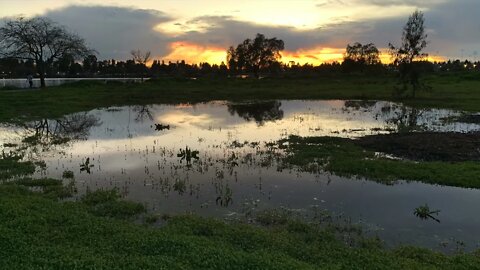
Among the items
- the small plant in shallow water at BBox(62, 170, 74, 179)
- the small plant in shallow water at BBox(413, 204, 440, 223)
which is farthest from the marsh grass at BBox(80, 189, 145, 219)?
the small plant in shallow water at BBox(413, 204, 440, 223)

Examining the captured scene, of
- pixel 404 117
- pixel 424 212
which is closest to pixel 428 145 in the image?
pixel 424 212

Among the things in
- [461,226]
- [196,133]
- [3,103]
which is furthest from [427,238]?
[3,103]

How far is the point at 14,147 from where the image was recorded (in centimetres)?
2416

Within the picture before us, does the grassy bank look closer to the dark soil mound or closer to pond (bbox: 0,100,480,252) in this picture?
pond (bbox: 0,100,480,252)

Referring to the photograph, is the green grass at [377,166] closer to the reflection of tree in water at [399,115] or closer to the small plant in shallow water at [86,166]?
the small plant in shallow water at [86,166]

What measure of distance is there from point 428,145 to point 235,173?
1276 centimetres

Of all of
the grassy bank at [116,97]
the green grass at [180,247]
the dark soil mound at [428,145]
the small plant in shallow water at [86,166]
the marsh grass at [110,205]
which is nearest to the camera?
the green grass at [180,247]

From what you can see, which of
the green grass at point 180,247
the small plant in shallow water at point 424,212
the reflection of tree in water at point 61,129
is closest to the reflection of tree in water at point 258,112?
the reflection of tree in water at point 61,129

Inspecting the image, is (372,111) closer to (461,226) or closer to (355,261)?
(461,226)

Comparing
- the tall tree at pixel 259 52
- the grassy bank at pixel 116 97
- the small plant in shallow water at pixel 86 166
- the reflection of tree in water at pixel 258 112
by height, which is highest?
the tall tree at pixel 259 52

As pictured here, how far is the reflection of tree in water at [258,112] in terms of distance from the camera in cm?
3862

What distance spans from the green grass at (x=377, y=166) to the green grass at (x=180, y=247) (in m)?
7.28

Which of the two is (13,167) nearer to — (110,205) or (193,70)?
(110,205)

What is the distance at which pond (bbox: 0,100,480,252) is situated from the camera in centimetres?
1369
